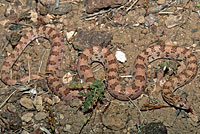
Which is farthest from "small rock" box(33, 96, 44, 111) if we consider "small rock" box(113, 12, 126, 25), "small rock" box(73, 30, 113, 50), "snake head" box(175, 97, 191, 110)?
"snake head" box(175, 97, 191, 110)

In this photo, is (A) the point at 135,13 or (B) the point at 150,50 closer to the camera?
(B) the point at 150,50

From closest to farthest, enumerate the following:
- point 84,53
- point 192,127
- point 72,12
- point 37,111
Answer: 1. point 192,127
2. point 37,111
3. point 84,53
4. point 72,12

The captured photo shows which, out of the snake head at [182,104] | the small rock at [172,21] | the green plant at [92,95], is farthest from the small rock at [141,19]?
the snake head at [182,104]

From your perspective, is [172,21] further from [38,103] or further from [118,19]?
[38,103]

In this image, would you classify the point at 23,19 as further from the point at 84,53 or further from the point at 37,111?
the point at 37,111

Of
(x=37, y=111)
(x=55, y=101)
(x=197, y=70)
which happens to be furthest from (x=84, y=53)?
(x=197, y=70)

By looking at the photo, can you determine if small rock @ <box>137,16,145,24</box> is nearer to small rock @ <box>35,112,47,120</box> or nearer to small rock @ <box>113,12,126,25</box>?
small rock @ <box>113,12,126,25</box>

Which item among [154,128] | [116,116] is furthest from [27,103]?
[154,128]
